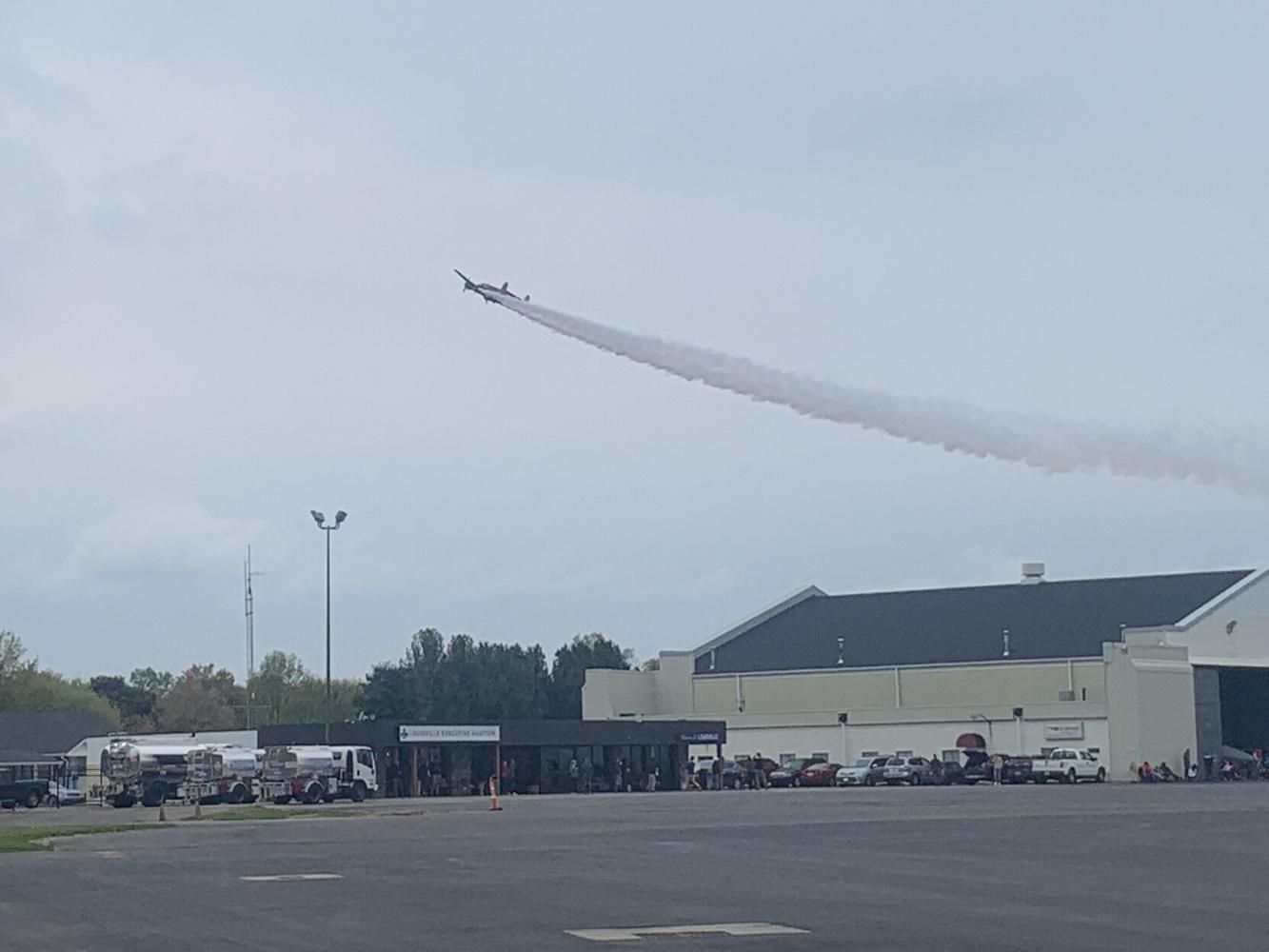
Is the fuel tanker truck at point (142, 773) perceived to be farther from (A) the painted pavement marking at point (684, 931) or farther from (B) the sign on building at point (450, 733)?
(A) the painted pavement marking at point (684, 931)

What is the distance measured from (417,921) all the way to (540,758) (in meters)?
72.0

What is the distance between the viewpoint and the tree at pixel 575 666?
152m

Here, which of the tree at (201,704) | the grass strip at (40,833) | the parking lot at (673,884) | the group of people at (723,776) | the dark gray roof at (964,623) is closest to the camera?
the parking lot at (673,884)

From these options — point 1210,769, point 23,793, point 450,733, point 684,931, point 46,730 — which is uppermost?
point 46,730

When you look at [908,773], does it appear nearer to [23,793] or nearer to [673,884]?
[23,793]

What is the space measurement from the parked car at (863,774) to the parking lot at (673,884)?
44.7m

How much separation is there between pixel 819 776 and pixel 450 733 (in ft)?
56.9

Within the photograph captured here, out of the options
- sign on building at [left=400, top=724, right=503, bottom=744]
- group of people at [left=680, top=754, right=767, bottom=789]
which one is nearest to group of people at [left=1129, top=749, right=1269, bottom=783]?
group of people at [left=680, top=754, right=767, bottom=789]

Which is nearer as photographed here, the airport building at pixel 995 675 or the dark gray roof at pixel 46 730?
the airport building at pixel 995 675

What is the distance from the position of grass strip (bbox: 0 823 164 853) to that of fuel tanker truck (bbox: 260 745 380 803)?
784 inches

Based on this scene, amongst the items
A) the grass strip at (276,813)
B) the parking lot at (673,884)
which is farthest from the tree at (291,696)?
the parking lot at (673,884)

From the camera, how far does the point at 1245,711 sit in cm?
10538

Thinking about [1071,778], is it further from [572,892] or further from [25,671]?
[25,671]

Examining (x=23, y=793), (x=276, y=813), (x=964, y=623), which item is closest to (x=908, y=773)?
(x=964, y=623)
